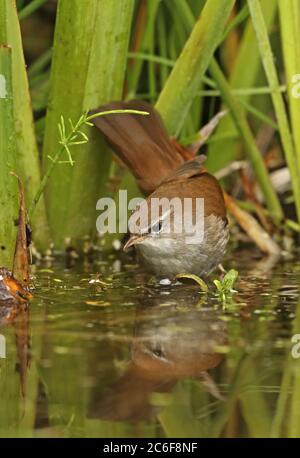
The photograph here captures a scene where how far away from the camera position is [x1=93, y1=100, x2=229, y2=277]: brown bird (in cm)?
496

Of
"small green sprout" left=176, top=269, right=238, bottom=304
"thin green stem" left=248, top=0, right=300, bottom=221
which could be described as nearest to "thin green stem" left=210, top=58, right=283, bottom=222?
"thin green stem" left=248, top=0, right=300, bottom=221

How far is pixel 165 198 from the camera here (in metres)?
5.08

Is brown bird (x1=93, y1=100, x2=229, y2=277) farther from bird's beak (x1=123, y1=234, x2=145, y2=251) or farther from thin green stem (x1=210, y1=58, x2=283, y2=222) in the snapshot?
thin green stem (x1=210, y1=58, x2=283, y2=222)

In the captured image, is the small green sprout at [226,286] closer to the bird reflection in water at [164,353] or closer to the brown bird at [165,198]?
the bird reflection in water at [164,353]

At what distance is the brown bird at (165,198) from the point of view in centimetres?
496

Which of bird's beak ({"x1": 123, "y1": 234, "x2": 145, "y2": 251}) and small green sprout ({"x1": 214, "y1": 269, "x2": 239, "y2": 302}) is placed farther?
bird's beak ({"x1": 123, "y1": 234, "x2": 145, "y2": 251})

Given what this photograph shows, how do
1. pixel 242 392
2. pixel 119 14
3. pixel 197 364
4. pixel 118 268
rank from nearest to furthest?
pixel 242 392, pixel 197 364, pixel 119 14, pixel 118 268

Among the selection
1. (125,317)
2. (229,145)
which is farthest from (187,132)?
(125,317)

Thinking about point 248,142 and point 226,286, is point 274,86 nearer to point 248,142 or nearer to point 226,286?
point 248,142

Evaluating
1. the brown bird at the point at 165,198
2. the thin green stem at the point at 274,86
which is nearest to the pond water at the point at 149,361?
the brown bird at the point at 165,198
